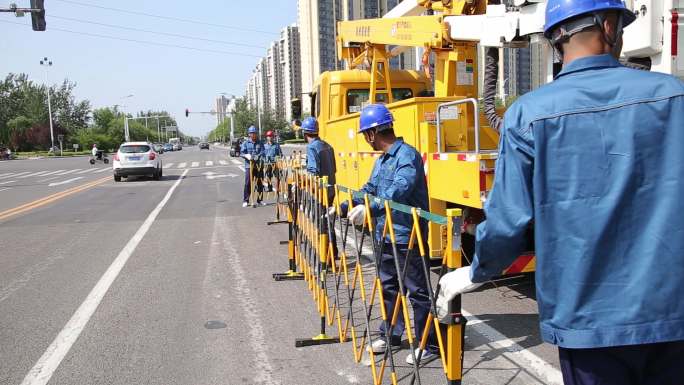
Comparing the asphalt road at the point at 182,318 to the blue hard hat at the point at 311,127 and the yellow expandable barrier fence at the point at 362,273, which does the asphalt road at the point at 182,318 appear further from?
the blue hard hat at the point at 311,127

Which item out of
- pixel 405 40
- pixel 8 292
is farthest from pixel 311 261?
pixel 405 40

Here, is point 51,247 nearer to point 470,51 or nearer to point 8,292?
point 8,292

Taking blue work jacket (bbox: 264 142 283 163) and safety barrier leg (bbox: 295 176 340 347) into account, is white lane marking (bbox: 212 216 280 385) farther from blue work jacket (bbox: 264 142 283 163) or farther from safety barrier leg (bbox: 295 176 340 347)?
blue work jacket (bbox: 264 142 283 163)

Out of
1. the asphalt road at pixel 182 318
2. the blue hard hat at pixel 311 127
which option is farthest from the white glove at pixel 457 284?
the blue hard hat at pixel 311 127

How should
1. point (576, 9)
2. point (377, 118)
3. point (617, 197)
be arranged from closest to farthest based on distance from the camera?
point (617, 197)
point (576, 9)
point (377, 118)

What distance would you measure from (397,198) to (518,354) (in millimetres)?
1552

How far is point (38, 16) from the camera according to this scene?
63.2 ft

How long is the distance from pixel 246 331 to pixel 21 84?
94361 millimetres

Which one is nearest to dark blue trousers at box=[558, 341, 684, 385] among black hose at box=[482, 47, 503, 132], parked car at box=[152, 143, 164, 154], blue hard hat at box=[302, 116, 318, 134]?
black hose at box=[482, 47, 503, 132]

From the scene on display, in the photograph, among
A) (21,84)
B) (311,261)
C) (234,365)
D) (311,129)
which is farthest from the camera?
(21,84)

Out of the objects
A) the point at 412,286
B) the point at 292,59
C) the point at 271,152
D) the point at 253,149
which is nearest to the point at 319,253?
the point at 412,286

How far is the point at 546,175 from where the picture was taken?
1649mm

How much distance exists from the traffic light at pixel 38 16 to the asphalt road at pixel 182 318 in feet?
39.1

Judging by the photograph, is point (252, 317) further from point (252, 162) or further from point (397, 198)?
point (252, 162)
